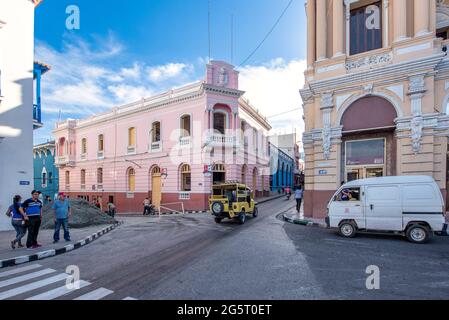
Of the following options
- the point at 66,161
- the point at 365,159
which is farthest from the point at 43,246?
the point at 66,161

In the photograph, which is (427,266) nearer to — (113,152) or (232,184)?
(232,184)

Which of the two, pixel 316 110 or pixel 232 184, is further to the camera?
pixel 316 110

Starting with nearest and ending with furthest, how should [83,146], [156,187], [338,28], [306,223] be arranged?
[306,223] < [338,28] < [156,187] < [83,146]

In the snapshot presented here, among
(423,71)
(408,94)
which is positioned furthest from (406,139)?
(423,71)

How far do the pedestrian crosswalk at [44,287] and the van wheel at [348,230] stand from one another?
7770 mm

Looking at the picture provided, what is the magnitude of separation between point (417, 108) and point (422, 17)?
421 cm

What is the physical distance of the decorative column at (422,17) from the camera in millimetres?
10930

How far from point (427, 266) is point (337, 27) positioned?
39.8 ft

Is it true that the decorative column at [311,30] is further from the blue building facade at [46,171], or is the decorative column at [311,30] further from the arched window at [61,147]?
the blue building facade at [46,171]

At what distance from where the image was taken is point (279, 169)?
38.1 meters

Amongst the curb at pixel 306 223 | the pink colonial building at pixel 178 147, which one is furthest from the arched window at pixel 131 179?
the curb at pixel 306 223

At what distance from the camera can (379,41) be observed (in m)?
12.4

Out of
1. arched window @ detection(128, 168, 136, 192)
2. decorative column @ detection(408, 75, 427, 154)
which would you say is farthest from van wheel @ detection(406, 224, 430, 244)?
arched window @ detection(128, 168, 136, 192)

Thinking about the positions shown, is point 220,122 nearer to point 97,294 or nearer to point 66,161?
point 97,294
